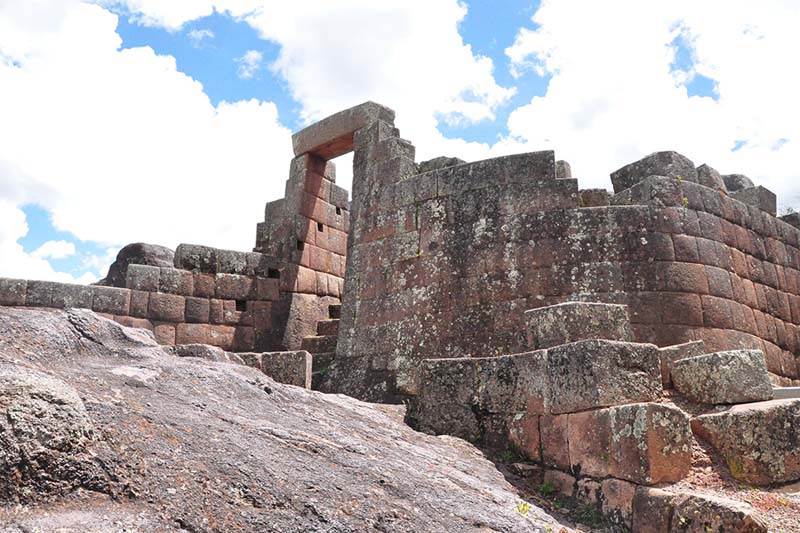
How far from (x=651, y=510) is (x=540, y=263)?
15.9 ft

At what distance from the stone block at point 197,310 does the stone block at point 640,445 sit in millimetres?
8537

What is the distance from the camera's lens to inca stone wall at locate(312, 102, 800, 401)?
928 cm

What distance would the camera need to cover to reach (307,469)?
4.39 m

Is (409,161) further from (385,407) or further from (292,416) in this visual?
(292,416)

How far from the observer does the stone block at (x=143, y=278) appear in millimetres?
12039

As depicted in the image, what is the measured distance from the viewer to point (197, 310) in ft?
41.1

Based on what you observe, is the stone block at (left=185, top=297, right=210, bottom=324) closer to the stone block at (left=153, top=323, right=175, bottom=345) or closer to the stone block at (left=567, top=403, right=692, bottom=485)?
the stone block at (left=153, top=323, right=175, bottom=345)

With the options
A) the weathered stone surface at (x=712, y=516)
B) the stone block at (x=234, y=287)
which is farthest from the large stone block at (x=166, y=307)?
the weathered stone surface at (x=712, y=516)

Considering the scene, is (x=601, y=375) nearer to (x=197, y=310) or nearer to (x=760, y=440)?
(x=760, y=440)

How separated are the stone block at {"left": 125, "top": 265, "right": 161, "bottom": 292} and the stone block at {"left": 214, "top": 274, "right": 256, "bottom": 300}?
113cm

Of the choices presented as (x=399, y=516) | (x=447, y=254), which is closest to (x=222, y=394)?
(x=399, y=516)

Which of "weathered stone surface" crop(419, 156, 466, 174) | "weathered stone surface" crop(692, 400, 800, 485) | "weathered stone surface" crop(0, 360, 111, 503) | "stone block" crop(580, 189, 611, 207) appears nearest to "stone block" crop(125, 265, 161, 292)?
"weathered stone surface" crop(419, 156, 466, 174)

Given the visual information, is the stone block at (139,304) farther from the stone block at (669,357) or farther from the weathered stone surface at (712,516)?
the weathered stone surface at (712,516)

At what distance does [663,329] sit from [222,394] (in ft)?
20.0
